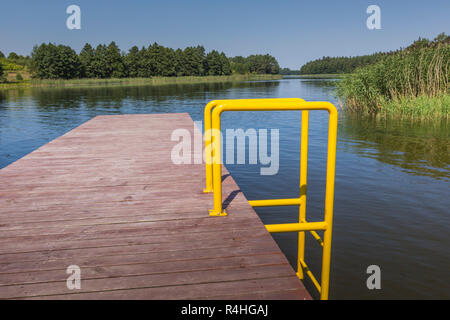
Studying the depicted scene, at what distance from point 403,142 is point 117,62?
93.4 metres

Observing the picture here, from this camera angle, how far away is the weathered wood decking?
2432 millimetres

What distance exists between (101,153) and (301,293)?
18.3 ft

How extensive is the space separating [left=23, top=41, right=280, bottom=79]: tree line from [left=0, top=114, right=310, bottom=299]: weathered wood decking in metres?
91.5

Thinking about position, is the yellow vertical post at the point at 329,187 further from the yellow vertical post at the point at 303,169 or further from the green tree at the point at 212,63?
the green tree at the point at 212,63

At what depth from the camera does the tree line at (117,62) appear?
86.1 meters

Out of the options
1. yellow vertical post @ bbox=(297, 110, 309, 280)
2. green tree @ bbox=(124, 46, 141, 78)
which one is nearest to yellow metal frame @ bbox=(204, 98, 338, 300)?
Result: yellow vertical post @ bbox=(297, 110, 309, 280)

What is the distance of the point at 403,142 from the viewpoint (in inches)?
456

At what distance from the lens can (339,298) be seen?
3902 mm

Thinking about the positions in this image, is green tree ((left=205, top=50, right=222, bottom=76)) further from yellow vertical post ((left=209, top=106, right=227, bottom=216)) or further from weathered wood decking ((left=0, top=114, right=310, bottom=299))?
yellow vertical post ((left=209, top=106, right=227, bottom=216))

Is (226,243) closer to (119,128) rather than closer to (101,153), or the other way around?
(101,153)

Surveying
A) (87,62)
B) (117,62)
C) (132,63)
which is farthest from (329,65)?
(87,62)

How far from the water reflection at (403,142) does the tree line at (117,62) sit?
284ft
